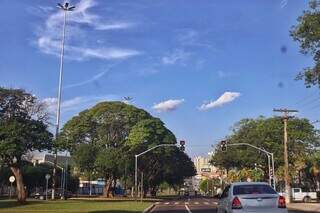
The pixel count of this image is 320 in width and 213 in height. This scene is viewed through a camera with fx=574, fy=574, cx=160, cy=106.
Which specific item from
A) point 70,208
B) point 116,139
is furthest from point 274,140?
point 70,208

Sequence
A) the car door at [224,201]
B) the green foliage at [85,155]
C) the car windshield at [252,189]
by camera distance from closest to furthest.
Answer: the car windshield at [252,189] < the car door at [224,201] < the green foliage at [85,155]

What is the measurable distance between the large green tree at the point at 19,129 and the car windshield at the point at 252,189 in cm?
3323

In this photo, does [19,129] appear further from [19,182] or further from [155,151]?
[155,151]

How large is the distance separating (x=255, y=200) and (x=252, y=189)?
2.84 feet

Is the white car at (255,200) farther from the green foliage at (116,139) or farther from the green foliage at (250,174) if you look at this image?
the green foliage at (250,174)

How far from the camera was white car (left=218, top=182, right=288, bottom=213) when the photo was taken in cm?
1936

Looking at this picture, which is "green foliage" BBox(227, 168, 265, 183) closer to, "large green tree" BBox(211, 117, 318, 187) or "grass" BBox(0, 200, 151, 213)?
"large green tree" BBox(211, 117, 318, 187)

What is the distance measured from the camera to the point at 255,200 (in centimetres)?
1944

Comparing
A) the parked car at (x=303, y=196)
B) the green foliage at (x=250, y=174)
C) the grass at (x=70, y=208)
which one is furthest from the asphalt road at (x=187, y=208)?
the green foliage at (x=250, y=174)

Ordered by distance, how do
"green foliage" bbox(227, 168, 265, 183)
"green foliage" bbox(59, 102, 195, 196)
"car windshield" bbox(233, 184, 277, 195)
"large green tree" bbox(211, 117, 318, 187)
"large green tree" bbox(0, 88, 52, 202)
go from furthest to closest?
1. "green foliage" bbox(227, 168, 265, 183)
2. "large green tree" bbox(211, 117, 318, 187)
3. "green foliage" bbox(59, 102, 195, 196)
4. "large green tree" bbox(0, 88, 52, 202)
5. "car windshield" bbox(233, 184, 277, 195)

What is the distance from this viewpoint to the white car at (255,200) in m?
19.4

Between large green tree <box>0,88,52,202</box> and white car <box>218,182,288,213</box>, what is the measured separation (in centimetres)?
3348

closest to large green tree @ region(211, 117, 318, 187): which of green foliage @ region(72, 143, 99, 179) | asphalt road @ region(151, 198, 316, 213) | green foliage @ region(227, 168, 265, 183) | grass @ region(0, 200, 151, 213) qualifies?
green foliage @ region(227, 168, 265, 183)

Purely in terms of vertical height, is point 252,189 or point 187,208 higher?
point 252,189
